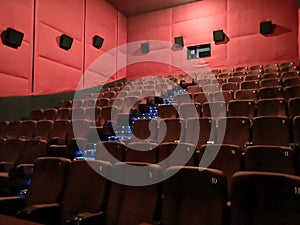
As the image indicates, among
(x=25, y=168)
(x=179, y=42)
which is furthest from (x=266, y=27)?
(x=25, y=168)

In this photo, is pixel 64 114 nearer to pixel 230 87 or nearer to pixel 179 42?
pixel 230 87

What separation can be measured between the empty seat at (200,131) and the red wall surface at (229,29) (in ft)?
9.08

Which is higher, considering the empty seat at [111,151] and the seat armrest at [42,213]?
the empty seat at [111,151]

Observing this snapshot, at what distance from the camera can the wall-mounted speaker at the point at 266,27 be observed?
12.0 ft

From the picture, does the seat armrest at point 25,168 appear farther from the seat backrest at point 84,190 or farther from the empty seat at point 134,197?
the empty seat at point 134,197

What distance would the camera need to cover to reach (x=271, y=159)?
869 mm

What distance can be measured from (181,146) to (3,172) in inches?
31.7

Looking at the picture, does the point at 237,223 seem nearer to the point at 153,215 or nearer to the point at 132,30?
the point at 153,215

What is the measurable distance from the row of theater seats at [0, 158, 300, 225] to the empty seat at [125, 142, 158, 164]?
0.22 metres

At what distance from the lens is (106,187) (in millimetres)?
812

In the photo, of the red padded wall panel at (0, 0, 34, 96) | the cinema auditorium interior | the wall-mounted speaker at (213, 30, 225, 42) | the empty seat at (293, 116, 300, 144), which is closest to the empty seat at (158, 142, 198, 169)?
the cinema auditorium interior

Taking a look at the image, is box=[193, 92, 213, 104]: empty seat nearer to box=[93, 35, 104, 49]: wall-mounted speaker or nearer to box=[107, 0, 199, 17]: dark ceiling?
box=[93, 35, 104, 49]: wall-mounted speaker

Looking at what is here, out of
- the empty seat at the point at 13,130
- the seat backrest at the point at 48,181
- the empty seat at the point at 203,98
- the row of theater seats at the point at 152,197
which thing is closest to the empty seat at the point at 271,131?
the row of theater seats at the point at 152,197

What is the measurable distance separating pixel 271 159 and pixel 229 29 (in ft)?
11.4
